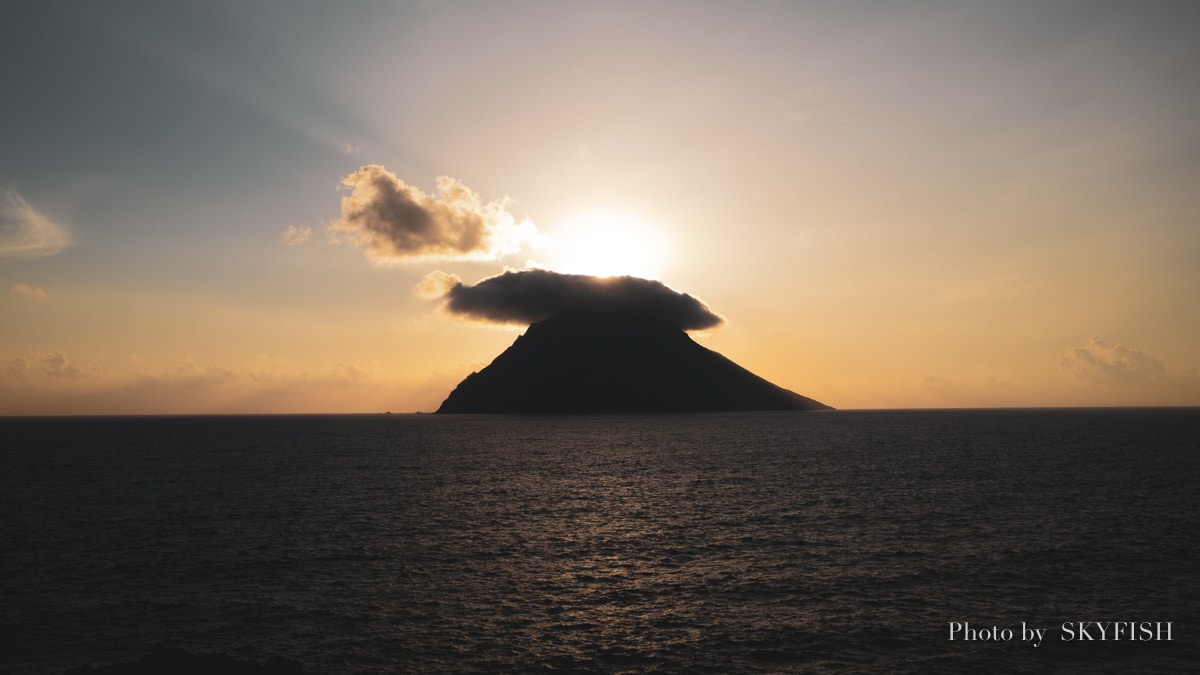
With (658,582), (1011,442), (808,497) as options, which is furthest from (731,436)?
(658,582)

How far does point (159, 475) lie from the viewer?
3971 inches

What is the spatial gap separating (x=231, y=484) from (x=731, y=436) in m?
134

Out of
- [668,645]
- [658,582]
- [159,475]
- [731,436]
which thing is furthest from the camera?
[731,436]

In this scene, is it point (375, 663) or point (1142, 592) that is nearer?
point (375, 663)

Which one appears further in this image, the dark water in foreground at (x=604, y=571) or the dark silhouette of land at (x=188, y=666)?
the dark water in foreground at (x=604, y=571)

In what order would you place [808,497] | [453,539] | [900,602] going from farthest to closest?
[808,497]
[453,539]
[900,602]

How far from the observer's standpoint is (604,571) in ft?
148

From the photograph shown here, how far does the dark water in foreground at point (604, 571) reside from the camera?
31047 millimetres

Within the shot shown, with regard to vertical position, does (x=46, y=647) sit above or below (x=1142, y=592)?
below

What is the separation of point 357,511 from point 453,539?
17972mm

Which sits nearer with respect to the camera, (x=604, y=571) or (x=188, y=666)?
(x=188, y=666)

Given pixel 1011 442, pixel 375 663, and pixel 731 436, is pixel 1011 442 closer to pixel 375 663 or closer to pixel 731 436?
pixel 731 436

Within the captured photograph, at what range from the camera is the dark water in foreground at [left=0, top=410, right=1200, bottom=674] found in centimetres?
3105

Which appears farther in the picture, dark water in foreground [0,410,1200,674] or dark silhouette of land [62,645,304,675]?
dark water in foreground [0,410,1200,674]
